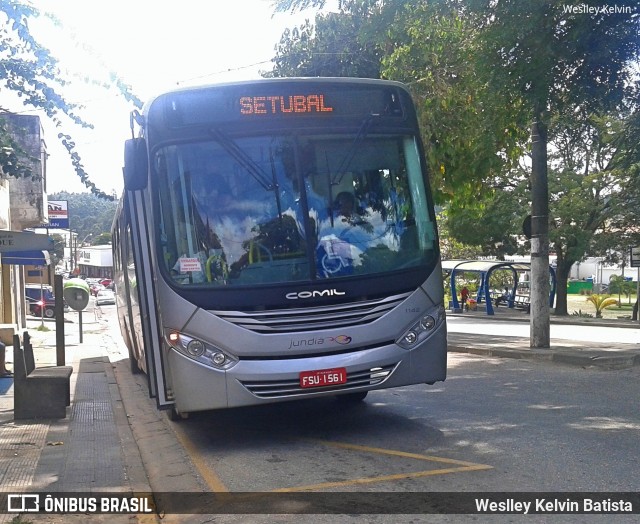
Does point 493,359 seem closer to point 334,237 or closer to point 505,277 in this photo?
point 334,237

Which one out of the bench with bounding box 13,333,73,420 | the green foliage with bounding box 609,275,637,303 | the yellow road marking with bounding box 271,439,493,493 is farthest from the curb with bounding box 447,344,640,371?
the green foliage with bounding box 609,275,637,303

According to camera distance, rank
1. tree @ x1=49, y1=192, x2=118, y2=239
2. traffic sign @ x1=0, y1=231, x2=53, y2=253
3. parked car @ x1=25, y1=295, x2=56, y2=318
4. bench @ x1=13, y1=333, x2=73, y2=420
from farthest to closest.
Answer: tree @ x1=49, y1=192, x2=118, y2=239
parked car @ x1=25, y1=295, x2=56, y2=318
bench @ x1=13, y1=333, x2=73, y2=420
traffic sign @ x1=0, y1=231, x2=53, y2=253

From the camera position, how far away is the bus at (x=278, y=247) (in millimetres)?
7484

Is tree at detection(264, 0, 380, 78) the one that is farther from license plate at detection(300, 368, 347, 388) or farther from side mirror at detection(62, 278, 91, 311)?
license plate at detection(300, 368, 347, 388)

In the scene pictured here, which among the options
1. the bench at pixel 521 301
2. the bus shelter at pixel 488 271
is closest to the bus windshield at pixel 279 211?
the bus shelter at pixel 488 271

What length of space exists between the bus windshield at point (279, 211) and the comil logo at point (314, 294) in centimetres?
14

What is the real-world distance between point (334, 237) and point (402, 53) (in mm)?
8137

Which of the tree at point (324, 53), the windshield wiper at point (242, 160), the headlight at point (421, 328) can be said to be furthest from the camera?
the tree at point (324, 53)

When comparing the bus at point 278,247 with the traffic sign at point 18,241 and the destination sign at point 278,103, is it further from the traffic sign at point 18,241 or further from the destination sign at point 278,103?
the traffic sign at point 18,241

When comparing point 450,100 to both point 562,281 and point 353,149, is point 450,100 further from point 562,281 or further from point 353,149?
point 562,281

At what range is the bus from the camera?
748 cm

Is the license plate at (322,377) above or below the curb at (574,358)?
above

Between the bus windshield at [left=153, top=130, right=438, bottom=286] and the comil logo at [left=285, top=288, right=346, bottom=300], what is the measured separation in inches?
5.3

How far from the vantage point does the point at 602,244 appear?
35.7 meters
